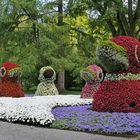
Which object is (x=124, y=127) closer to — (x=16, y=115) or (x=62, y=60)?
(x=16, y=115)

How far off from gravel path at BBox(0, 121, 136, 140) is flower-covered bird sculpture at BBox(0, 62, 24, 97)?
9052 millimetres

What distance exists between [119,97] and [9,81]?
8877 mm

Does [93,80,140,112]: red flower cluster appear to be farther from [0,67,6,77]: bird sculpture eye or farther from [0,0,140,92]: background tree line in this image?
[0,0,140,92]: background tree line

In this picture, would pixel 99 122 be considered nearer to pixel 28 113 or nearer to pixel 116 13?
pixel 28 113

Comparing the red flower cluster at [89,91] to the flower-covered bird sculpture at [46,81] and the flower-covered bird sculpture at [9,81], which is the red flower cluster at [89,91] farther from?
the flower-covered bird sculpture at [9,81]

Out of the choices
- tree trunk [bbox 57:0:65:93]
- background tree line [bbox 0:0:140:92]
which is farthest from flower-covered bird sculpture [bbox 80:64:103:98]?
tree trunk [bbox 57:0:65:93]

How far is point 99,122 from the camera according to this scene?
11.0 m

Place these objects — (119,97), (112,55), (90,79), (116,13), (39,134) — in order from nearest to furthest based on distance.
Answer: (39,134), (112,55), (119,97), (90,79), (116,13)

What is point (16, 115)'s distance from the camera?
1257cm

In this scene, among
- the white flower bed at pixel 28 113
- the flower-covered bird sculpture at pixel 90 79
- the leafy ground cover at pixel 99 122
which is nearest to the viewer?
the leafy ground cover at pixel 99 122

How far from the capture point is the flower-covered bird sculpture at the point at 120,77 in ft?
41.9

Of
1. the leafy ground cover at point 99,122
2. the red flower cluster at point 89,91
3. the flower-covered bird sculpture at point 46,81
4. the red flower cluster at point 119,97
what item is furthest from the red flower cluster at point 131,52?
the flower-covered bird sculpture at point 46,81

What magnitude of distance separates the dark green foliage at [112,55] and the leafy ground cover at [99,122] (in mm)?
1526

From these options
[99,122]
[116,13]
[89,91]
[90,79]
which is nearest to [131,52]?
[99,122]
